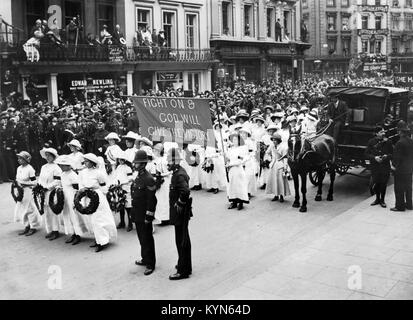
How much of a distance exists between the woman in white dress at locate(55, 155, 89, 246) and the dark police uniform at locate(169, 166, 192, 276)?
2.87 metres

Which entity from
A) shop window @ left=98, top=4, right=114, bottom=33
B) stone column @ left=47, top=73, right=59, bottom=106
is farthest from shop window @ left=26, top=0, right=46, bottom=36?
shop window @ left=98, top=4, right=114, bottom=33

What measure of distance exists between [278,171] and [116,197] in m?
4.16

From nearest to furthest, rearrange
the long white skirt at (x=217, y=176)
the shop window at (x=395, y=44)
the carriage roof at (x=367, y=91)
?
the carriage roof at (x=367, y=91)
the long white skirt at (x=217, y=176)
the shop window at (x=395, y=44)

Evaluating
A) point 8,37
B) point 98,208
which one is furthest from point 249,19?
point 98,208

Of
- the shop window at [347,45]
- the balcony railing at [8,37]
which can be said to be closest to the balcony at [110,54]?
the balcony railing at [8,37]

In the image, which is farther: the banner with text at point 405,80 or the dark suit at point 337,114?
the banner with text at point 405,80

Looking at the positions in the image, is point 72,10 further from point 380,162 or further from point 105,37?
point 380,162

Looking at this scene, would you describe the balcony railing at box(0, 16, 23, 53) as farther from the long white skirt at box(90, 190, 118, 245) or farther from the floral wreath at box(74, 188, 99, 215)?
the long white skirt at box(90, 190, 118, 245)

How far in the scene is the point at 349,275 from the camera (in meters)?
7.88

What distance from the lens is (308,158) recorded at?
12.8m

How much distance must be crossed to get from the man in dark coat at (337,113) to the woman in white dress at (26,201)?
7570mm

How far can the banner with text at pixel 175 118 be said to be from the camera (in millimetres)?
10273

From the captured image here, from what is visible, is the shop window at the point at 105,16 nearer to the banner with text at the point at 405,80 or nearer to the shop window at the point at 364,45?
the banner with text at the point at 405,80

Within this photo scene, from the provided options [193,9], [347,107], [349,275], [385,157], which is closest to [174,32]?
[193,9]
